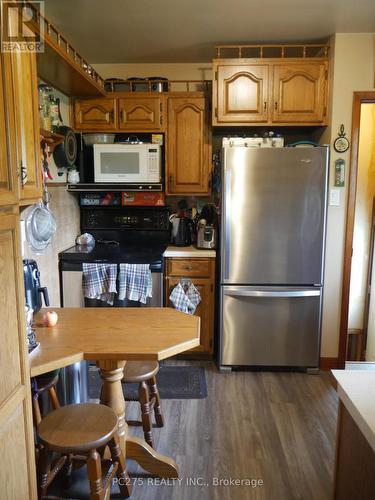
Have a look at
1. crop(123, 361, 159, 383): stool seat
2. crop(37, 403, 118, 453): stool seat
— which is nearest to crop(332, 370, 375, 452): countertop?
crop(37, 403, 118, 453): stool seat

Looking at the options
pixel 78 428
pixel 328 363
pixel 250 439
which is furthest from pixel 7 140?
pixel 328 363

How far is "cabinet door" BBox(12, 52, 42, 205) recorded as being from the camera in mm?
1396

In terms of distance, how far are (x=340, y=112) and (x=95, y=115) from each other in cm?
192

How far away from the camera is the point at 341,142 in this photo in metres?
2.91

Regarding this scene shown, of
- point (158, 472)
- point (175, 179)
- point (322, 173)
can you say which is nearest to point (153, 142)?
point (175, 179)

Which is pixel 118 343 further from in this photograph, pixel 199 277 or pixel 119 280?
pixel 199 277

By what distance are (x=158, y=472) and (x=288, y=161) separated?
6.98 feet

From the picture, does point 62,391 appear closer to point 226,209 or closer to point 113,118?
point 226,209

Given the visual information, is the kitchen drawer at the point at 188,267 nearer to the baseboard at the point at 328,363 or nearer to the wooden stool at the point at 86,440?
the baseboard at the point at 328,363

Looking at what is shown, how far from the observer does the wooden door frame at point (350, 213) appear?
113 inches

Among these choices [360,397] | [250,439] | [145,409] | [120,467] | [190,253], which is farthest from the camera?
[190,253]

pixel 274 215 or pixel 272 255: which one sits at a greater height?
pixel 274 215

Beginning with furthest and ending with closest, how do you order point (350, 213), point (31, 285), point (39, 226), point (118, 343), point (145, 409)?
point (350, 213)
point (39, 226)
point (145, 409)
point (31, 285)
point (118, 343)

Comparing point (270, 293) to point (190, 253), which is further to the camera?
point (190, 253)
